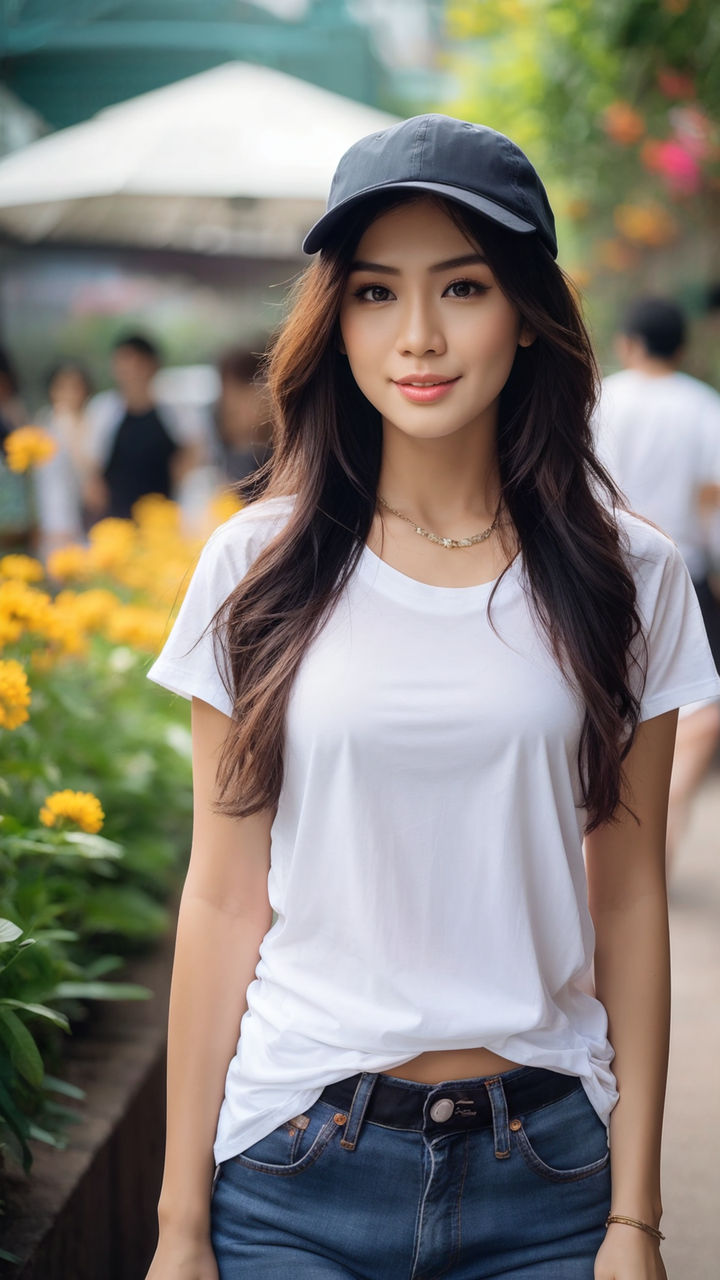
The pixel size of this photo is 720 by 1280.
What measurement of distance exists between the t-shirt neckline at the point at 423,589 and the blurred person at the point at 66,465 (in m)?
3.60

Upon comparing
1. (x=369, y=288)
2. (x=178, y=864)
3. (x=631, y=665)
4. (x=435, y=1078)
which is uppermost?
(x=369, y=288)

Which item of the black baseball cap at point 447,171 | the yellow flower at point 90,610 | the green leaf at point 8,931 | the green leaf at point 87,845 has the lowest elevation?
the green leaf at point 8,931

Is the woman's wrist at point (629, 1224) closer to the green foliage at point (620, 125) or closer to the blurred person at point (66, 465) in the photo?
the blurred person at point (66, 465)

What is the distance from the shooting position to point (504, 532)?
164 cm

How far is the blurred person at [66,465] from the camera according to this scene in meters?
6.05

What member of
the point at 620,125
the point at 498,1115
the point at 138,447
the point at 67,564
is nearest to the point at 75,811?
the point at 498,1115

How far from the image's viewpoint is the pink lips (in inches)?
59.3

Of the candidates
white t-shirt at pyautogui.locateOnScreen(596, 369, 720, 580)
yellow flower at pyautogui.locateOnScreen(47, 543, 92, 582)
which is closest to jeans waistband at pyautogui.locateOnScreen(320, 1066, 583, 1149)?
yellow flower at pyautogui.locateOnScreen(47, 543, 92, 582)

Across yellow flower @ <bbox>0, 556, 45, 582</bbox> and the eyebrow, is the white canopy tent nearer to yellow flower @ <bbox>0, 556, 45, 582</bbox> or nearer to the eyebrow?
yellow flower @ <bbox>0, 556, 45, 582</bbox>

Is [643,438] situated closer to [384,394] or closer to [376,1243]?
[384,394]

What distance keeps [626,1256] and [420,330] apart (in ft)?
3.47

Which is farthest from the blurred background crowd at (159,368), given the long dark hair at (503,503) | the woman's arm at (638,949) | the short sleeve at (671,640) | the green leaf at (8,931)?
the woman's arm at (638,949)

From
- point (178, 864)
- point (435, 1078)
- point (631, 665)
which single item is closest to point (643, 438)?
point (178, 864)

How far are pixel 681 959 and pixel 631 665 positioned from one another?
8.95 feet
